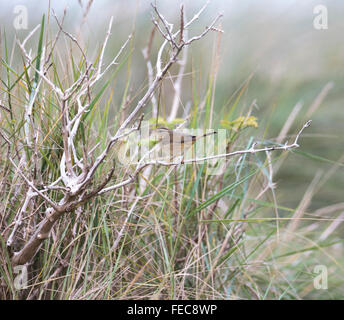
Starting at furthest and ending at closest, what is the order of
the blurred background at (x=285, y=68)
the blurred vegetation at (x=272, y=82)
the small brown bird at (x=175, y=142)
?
the blurred background at (x=285, y=68) < the blurred vegetation at (x=272, y=82) < the small brown bird at (x=175, y=142)

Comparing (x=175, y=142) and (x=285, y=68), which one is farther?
(x=285, y=68)

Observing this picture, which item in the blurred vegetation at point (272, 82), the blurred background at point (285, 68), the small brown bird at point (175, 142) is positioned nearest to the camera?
the small brown bird at point (175, 142)

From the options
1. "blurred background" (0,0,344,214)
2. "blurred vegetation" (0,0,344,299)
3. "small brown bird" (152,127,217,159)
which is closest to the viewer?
"small brown bird" (152,127,217,159)

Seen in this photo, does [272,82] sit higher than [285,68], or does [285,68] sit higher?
[285,68]

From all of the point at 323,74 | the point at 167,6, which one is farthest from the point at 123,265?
the point at 323,74

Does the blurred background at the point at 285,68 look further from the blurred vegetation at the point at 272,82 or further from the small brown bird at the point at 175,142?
the small brown bird at the point at 175,142

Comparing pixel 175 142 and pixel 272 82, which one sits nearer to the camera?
pixel 175 142

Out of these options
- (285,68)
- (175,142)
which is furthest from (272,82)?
(175,142)

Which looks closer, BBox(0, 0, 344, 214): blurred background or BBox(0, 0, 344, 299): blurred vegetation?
BBox(0, 0, 344, 299): blurred vegetation

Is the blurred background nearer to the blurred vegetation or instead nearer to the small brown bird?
the blurred vegetation

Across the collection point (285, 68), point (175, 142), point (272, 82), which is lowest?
point (175, 142)

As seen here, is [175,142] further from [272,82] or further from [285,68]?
[285,68]

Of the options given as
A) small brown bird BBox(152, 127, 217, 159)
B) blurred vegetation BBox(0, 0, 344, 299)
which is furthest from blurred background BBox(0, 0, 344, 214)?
small brown bird BBox(152, 127, 217, 159)

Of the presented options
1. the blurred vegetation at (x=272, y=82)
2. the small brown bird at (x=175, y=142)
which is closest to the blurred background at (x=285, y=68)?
the blurred vegetation at (x=272, y=82)
